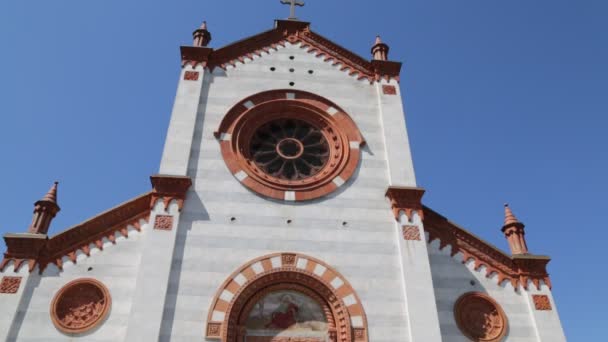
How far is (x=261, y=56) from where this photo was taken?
1802cm

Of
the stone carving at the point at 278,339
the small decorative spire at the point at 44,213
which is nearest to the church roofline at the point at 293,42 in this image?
the small decorative spire at the point at 44,213

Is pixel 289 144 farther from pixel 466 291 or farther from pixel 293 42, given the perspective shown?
pixel 466 291

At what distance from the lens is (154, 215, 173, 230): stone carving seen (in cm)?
1326

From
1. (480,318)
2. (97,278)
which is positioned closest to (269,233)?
(97,278)

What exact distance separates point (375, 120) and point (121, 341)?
1061 centimetres

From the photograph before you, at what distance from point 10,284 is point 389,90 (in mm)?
13462

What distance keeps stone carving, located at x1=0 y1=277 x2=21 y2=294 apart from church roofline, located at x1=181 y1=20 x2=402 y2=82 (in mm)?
8904

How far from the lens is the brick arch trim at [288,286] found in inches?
478

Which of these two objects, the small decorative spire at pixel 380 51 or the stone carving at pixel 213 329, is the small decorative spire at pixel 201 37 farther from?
the stone carving at pixel 213 329

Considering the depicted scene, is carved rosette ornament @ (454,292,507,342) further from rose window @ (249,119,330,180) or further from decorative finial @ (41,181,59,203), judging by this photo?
decorative finial @ (41,181,59,203)

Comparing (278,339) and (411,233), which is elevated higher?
(411,233)

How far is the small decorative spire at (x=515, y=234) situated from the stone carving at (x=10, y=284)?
14.3 metres

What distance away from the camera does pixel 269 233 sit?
44.9 feet

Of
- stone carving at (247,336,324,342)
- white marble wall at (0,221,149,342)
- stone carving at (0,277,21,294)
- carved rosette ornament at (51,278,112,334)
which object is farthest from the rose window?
stone carving at (0,277,21,294)
